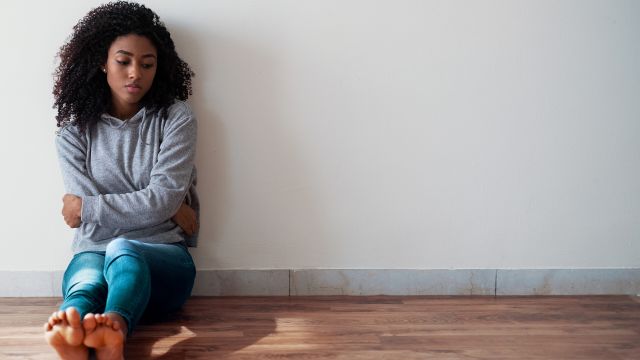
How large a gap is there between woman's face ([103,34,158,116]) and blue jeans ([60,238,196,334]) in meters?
0.47

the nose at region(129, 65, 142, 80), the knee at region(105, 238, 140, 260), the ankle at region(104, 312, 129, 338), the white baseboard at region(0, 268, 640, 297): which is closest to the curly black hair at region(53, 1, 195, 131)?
the nose at region(129, 65, 142, 80)

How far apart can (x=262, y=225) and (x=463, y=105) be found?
81 cm

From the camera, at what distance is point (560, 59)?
7.30 feet

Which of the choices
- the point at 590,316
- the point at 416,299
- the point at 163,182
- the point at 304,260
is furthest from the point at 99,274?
the point at 590,316

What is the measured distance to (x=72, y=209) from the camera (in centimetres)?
197

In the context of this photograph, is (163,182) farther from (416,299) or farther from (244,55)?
(416,299)

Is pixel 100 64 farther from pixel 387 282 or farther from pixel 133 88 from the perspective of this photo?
pixel 387 282

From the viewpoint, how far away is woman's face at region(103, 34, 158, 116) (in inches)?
77.6

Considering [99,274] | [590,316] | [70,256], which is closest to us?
[99,274]

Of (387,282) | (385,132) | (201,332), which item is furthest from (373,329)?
(385,132)

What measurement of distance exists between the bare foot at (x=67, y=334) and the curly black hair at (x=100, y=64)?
0.76 m

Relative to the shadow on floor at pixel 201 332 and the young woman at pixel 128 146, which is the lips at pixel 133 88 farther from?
the shadow on floor at pixel 201 332

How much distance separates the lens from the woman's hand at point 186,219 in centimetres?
206

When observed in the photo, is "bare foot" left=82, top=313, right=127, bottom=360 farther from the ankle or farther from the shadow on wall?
the shadow on wall
